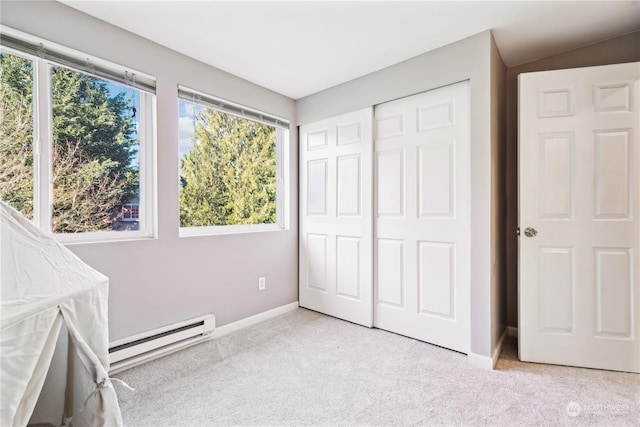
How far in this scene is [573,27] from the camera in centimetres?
195

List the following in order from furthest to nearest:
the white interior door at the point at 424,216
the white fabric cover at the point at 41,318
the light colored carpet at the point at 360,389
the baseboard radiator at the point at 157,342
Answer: the white interior door at the point at 424,216 → the baseboard radiator at the point at 157,342 → the light colored carpet at the point at 360,389 → the white fabric cover at the point at 41,318

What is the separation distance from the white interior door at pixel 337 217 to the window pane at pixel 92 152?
1.57 m

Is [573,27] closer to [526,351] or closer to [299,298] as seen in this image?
[526,351]

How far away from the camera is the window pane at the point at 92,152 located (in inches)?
70.7

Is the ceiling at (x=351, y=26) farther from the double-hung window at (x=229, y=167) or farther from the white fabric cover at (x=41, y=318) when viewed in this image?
the white fabric cover at (x=41, y=318)

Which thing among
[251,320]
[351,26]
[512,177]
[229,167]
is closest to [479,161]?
[512,177]

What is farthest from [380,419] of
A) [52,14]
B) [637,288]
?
[52,14]

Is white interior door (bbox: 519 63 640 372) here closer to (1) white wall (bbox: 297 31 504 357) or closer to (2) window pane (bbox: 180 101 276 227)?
(1) white wall (bbox: 297 31 504 357)

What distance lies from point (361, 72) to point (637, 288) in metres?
2.45

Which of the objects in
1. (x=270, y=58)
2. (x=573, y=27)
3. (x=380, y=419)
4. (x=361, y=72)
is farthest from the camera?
(x=361, y=72)

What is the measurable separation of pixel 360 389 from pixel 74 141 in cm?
230

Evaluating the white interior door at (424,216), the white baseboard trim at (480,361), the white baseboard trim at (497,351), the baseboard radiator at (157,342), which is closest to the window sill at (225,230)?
the baseboard radiator at (157,342)

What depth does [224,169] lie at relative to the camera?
266 cm

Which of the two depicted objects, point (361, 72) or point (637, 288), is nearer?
point (637, 288)
